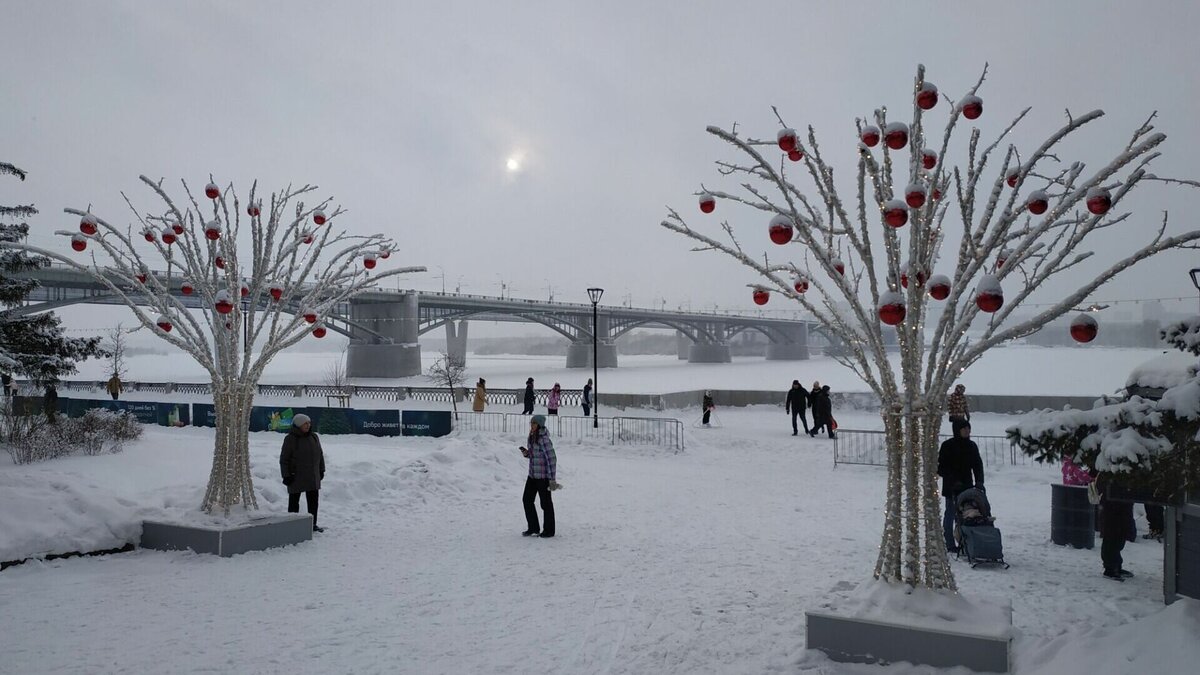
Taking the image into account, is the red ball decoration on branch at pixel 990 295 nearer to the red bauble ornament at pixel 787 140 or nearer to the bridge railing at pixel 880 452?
the red bauble ornament at pixel 787 140

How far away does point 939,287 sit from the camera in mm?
4750

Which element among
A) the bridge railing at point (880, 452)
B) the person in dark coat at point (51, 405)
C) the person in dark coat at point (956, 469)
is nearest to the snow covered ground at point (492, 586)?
the person in dark coat at point (956, 469)

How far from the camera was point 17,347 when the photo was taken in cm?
1577

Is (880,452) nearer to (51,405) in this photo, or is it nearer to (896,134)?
(896,134)

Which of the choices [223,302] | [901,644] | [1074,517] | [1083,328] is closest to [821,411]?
[1074,517]

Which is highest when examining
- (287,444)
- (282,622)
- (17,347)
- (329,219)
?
(329,219)

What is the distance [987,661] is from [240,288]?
346 inches

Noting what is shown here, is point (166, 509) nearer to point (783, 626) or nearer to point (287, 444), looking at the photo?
point (287, 444)

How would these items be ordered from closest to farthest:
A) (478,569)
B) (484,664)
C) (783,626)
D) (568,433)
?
1. (484,664)
2. (783,626)
3. (478,569)
4. (568,433)

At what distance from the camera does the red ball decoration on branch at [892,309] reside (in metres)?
4.55

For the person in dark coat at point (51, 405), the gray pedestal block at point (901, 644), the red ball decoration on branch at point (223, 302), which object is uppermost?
the red ball decoration on branch at point (223, 302)

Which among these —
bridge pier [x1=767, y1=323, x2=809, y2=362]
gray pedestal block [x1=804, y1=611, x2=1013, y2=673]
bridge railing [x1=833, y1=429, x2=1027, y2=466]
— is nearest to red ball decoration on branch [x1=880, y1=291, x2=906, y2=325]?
gray pedestal block [x1=804, y1=611, x2=1013, y2=673]

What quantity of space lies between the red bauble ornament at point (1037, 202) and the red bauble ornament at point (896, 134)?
1175 millimetres

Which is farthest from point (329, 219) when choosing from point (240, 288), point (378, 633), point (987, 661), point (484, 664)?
point (987, 661)
